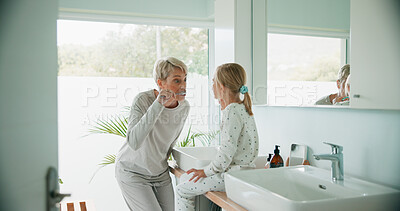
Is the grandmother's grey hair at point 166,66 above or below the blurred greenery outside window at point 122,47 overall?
below

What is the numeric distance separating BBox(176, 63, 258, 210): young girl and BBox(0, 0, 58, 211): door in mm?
903


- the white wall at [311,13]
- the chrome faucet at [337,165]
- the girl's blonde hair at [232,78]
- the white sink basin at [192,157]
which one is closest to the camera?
the chrome faucet at [337,165]

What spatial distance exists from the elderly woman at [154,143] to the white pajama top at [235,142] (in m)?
0.41

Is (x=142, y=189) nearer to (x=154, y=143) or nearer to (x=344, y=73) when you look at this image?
(x=154, y=143)

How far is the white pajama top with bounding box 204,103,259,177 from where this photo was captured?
1.66m

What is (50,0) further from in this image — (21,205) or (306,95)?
(306,95)

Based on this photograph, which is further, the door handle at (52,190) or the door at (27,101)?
the door handle at (52,190)

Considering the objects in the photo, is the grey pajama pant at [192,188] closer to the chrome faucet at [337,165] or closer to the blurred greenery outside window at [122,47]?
the chrome faucet at [337,165]

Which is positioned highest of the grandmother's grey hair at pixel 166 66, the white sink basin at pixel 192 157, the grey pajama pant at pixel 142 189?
the grandmother's grey hair at pixel 166 66

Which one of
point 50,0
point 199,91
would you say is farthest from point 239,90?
point 199,91

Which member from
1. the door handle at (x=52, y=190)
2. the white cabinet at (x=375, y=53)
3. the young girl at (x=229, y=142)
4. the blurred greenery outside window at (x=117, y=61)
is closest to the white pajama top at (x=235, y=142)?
the young girl at (x=229, y=142)

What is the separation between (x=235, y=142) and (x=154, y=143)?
1.89 feet

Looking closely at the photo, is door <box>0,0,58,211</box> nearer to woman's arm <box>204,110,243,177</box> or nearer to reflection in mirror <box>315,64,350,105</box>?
woman's arm <box>204,110,243,177</box>

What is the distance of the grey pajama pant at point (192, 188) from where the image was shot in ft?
5.55
